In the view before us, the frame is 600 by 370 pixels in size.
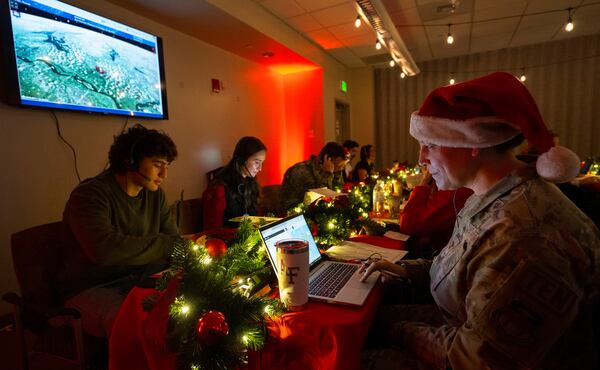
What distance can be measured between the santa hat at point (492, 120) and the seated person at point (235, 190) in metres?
1.75

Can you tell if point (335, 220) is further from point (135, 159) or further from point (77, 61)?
point (77, 61)

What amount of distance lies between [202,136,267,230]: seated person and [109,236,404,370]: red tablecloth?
145 cm

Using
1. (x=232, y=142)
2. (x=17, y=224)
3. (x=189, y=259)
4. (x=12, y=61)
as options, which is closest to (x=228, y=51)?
(x=232, y=142)

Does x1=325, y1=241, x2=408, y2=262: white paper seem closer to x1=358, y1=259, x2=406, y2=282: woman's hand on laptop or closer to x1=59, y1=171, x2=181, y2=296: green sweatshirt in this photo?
x1=358, y1=259, x2=406, y2=282: woman's hand on laptop

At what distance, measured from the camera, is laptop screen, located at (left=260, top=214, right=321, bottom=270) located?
106 centimetres

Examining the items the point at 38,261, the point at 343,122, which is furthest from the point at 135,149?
the point at 343,122

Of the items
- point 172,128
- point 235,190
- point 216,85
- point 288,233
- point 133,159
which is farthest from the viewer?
point 216,85

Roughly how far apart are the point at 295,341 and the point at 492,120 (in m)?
0.79

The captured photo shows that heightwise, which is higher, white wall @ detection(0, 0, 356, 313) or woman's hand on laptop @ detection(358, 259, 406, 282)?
white wall @ detection(0, 0, 356, 313)

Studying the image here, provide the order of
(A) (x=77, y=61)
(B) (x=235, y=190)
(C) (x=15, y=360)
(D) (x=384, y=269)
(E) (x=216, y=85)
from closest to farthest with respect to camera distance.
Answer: (D) (x=384, y=269), (C) (x=15, y=360), (A) (x=77, y=61), (B) (x=235, y=190), (E) (x=216, y=85)

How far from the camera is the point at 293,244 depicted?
2.83 feet

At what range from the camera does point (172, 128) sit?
10.5 feet

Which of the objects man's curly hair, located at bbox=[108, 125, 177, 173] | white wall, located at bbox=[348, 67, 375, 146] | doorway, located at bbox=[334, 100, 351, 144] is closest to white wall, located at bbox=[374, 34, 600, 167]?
white wall, located at bbox=[348, 67, 375, 146]

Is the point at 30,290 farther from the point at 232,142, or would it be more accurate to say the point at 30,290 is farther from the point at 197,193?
the point at 232,142
